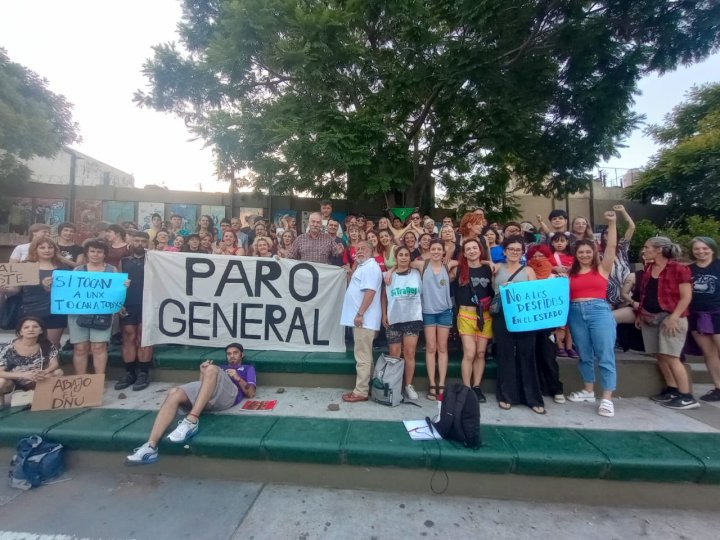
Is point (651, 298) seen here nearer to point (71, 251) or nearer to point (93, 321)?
point (93, 321)

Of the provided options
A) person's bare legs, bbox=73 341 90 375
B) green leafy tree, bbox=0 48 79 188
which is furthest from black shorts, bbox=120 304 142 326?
green leafy tree, bbox=0 48 79 188

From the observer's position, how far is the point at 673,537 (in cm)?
219

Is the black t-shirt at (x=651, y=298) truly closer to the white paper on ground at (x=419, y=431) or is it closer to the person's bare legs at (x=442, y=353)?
the person's bare legs at (x=442, y=353)

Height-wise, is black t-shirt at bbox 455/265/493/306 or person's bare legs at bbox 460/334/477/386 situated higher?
black t-shirt at bbox 455/265/493/306

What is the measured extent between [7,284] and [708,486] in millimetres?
6954

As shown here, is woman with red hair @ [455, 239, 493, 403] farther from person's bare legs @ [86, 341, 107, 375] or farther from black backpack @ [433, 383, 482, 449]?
person's bare legs @ [86, 341, 107, 375]

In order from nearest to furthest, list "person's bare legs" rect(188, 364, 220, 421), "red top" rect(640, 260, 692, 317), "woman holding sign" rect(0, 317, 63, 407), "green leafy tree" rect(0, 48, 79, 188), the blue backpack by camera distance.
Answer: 1. the blue backpack
2. "person's bare legs" rect(188, 364, 220, 421)
3. "woman holding sign" rect(0, 317, 63, 407)
4. "red top" rect(640, 260, 692, 317)
5. "green leafy tree" rect(0, 48, 79, 188)

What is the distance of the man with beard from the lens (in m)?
3.97

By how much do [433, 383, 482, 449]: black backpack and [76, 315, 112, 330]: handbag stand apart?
388 cm

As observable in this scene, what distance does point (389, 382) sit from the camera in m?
3.46

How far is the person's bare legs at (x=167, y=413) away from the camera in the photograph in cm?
278

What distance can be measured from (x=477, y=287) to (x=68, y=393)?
449 cm

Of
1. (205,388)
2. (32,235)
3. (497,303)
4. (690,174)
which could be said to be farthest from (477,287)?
(690,174)

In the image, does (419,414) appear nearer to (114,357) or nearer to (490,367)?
(490,367)
